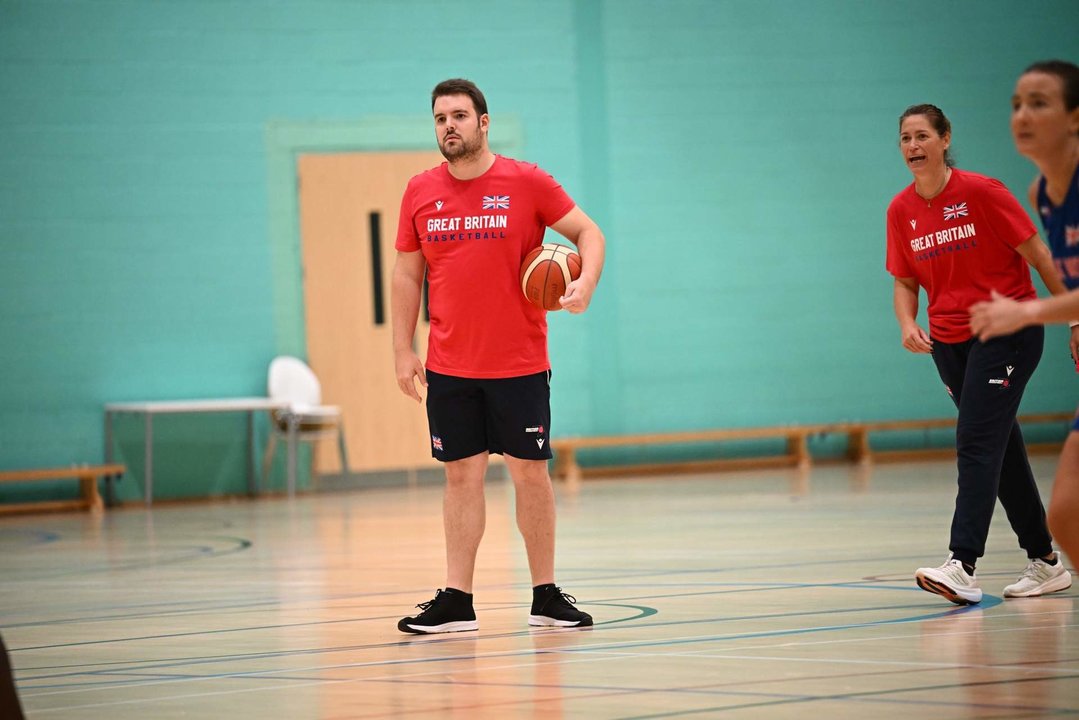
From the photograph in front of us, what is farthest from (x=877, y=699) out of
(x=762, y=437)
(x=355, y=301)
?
(x=762, y=437)

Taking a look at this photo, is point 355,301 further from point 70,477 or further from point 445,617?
point 445,617

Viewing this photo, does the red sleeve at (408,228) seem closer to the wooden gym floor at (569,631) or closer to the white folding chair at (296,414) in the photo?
the wooden gym floor at (569,631)

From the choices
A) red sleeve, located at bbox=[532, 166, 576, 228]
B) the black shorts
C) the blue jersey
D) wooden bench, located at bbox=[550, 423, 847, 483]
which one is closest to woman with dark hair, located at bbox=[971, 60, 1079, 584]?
the blue jersey

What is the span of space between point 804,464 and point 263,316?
18.8 ft

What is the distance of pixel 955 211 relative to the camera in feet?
16.8

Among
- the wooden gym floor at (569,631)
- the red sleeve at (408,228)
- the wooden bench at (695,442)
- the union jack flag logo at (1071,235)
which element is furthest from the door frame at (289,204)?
the union jack flag logo at (1071,235)

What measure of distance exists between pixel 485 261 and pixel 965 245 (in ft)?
5.73

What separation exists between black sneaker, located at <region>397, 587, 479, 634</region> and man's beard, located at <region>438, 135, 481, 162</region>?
4.89ft

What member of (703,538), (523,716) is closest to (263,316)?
(703,538)

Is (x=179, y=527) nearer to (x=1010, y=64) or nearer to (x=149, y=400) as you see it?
(x=149, y=400)

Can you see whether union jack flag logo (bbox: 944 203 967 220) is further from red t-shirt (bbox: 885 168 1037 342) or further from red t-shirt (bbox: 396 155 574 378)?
red t-shirt (bbox: 396 155 574 378)

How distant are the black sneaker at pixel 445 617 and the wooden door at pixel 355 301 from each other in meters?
9.28

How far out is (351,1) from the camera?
46.7 feet

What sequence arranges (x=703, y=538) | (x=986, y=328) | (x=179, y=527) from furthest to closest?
(x=179, y=527) → (x=703, y=538) → (x=986, y=328)
